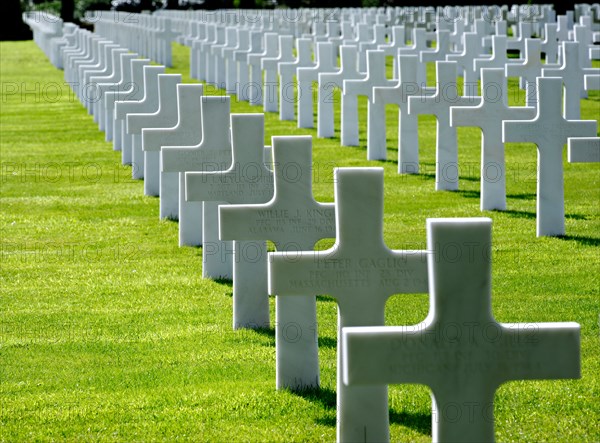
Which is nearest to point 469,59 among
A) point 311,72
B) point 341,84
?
point 311,72

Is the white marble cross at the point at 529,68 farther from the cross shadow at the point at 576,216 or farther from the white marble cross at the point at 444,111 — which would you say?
the cross shadow at the point at 576,216

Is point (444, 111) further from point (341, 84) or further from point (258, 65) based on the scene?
point (258, 65)

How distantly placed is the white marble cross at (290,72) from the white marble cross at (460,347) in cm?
1290

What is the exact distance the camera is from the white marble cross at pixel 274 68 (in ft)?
60.1

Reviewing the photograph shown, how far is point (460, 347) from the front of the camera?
423cm

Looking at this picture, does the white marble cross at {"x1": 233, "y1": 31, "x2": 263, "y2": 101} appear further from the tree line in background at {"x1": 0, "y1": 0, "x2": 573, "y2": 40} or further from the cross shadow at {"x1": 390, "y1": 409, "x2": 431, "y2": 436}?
the tree line in background at {"x1": 0, "y1": 0, "x2": 573, "y2": 40}

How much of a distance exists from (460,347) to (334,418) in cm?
147

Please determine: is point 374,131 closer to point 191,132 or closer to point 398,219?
point 398,219

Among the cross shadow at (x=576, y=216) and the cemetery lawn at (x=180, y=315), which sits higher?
the cemetery lawn at (x=180, y=315)

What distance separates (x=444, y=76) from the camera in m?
11.9

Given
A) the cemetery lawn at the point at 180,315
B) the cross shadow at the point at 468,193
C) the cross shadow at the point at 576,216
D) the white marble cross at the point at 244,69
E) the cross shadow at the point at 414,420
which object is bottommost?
the cross shadow at the point at 576,216

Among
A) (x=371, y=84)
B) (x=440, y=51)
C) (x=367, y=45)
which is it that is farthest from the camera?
(x=367, y=45)

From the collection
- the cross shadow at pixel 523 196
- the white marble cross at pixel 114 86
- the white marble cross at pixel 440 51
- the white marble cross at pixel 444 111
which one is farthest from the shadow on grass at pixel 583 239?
the white marble cross at pixel 440 51

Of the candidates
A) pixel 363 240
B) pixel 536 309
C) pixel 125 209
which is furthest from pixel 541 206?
pixel 363 240
